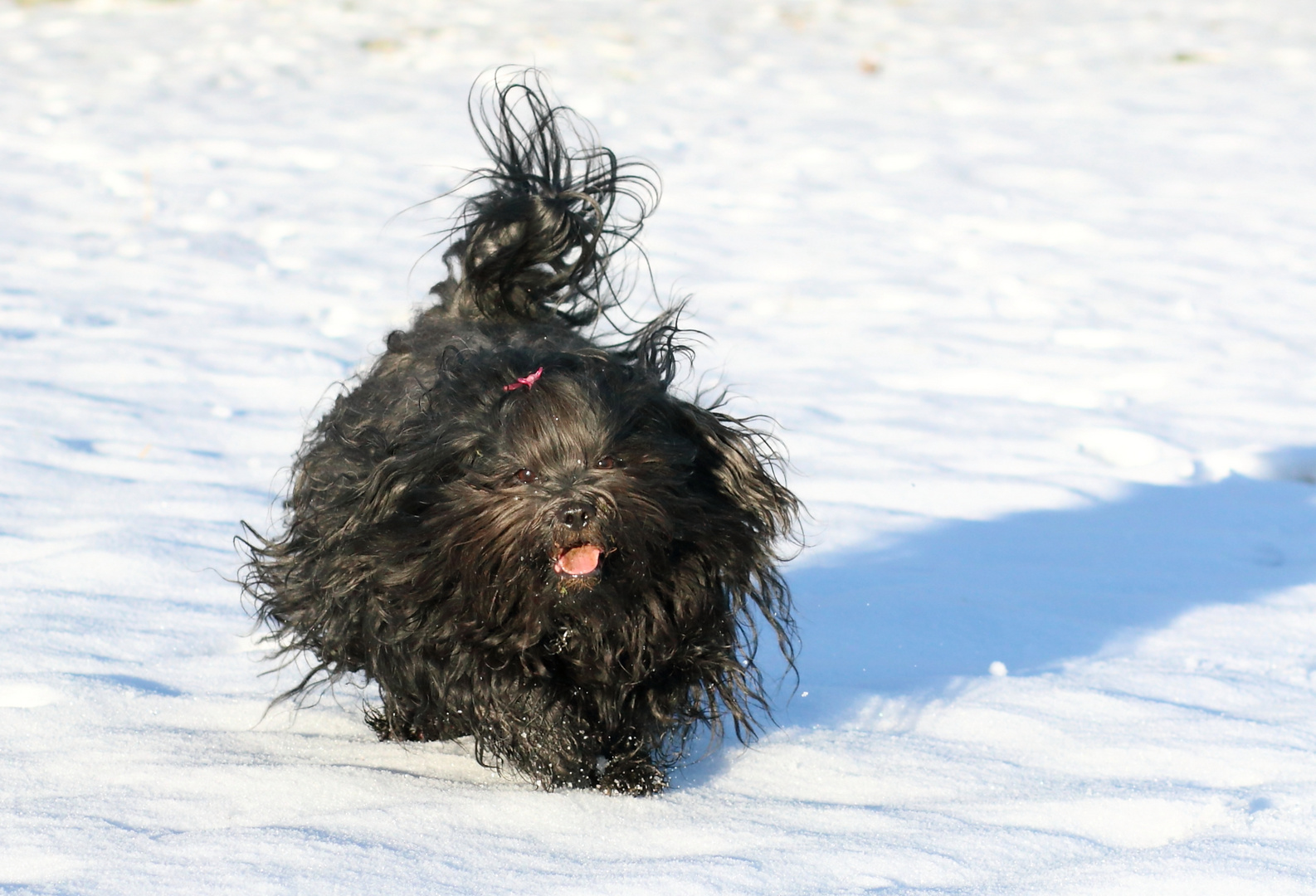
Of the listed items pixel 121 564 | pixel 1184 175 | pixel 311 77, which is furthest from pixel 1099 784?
pixel 311 77

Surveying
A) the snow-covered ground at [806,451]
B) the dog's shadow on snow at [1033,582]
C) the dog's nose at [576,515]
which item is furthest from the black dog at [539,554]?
the dog's shadow on snow at [1033,582]

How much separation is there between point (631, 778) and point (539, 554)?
1.98 ft

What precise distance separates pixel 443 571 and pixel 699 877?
0.71 metres

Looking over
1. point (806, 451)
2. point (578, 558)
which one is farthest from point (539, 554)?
point (806, 451)

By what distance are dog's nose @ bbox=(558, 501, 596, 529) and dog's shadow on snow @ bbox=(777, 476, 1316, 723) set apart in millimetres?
1041

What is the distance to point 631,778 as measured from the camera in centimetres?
302

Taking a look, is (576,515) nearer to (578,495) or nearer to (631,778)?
(578,495)

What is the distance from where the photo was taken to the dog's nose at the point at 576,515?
262cm

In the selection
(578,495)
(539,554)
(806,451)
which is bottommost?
(806,451)

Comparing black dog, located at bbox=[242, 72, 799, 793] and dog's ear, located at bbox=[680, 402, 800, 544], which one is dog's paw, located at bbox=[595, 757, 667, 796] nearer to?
black dog, located at bbox=[242, 72, 799, 793]

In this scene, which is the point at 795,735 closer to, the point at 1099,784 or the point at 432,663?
the point at 1099,784

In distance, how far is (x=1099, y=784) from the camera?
3.08 meters

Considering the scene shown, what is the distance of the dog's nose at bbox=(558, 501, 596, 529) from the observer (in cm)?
262

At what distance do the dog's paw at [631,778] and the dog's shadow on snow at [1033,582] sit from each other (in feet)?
1.71
